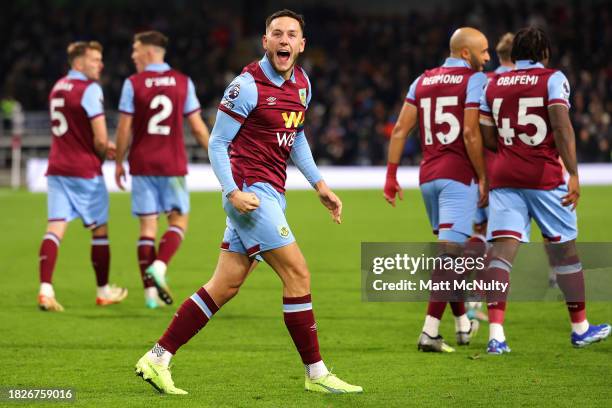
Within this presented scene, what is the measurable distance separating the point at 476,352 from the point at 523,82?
185 cm

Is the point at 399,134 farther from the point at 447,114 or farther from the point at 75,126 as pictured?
the point at 75,126

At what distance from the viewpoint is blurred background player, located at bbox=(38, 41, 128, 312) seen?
31.8ft

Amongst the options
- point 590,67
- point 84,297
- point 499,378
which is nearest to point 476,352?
point 499,378

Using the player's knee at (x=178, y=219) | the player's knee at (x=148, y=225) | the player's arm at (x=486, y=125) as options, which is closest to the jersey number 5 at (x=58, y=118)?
the player's knee at (x=148, y=225)

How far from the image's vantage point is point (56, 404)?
581cm

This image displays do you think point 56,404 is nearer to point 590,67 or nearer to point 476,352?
point 476,352

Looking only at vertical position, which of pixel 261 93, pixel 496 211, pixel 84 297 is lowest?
pixel 84 297

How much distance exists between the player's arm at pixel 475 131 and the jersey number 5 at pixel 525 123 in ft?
0.49

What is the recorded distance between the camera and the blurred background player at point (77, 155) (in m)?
9.69

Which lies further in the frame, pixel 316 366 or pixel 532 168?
pixel 532 168

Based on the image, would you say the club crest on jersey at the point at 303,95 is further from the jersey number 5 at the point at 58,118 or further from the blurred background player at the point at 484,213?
the jersey number 5 at the point at 58,118

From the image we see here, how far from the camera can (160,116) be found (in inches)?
386

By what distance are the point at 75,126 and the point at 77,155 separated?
260 mm

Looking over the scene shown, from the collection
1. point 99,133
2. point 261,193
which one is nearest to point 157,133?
point 99,133
